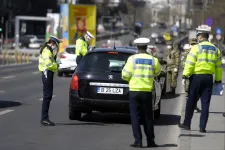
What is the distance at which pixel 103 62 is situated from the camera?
46.1 ft

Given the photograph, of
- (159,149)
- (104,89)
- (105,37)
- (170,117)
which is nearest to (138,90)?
(159,149)

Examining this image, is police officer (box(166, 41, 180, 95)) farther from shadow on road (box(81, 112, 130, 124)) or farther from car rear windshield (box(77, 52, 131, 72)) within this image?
car rear windshield (box(77, 52, 131, 72))

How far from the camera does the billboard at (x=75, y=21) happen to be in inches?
2264

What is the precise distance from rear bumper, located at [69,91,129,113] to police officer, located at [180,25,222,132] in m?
2.05

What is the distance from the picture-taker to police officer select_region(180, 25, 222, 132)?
11.5 m

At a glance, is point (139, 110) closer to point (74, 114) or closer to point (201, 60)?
point (201, 60)

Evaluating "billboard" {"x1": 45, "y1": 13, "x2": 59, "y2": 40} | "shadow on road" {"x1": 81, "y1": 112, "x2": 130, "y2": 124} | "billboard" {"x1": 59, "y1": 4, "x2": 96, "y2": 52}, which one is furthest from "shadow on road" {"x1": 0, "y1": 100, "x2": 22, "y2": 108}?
"billboard" {"x1": 45, "y1": 13, "x2": 59, "y2": 40}

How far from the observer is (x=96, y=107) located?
534 inches

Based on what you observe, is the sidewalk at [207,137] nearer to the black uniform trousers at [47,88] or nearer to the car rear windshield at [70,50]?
the black uniform trousers at [47,88]

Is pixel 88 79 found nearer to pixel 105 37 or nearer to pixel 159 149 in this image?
pixel 159 149

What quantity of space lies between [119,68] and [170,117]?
88.6 inches

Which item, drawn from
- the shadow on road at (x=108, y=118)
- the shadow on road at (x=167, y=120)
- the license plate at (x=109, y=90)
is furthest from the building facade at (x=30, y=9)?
the license plate at (x=109, y=90)

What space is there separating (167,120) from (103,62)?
1982 mm

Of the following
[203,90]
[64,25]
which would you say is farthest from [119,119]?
[64,25]
